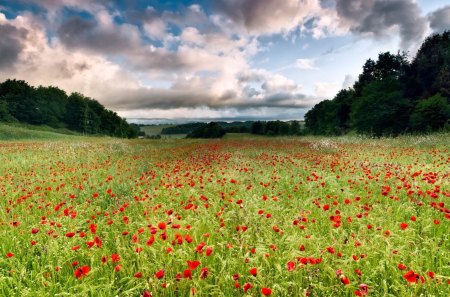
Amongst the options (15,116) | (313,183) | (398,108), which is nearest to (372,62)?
(398,108)

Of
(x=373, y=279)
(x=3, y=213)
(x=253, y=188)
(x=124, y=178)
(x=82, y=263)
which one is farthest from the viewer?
(x=124, y=178)

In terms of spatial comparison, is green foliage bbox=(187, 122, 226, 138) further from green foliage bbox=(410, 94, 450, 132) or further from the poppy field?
the poppy field

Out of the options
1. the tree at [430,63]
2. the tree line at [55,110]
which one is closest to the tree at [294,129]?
the tree line at [55,110]

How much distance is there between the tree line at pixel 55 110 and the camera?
7992 cm

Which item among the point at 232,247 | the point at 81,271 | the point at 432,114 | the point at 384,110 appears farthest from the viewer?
the point at 384,110

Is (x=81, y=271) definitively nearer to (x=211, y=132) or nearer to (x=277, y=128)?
(x=211, y=132)

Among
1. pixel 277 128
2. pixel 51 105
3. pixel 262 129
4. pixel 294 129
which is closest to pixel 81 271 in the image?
pixel 51 105

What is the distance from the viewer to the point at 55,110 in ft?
286

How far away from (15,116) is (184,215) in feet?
317

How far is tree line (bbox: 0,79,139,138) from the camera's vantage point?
7992cm

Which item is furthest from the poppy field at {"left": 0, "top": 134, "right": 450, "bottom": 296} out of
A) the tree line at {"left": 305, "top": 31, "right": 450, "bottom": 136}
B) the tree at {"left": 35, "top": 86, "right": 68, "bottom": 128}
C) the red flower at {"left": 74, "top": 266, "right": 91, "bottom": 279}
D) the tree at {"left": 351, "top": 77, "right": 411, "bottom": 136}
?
the tree at {"left": 35, "top": 86, "right": 68, "bottom": 128}

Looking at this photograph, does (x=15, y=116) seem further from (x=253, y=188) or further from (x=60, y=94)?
(x=253, y=188)

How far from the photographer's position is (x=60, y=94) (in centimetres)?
9569

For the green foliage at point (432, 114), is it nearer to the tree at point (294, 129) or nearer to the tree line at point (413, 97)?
the tree line at point (413, 97)
